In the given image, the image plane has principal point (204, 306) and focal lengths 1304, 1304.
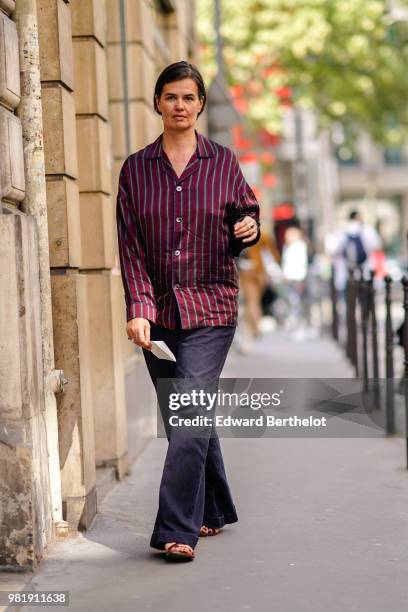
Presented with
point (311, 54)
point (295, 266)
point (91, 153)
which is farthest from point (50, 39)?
point (311, 54)

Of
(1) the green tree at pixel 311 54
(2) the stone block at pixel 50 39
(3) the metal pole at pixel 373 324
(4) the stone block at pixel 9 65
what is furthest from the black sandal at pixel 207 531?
(1) the green tree at pixel 311 54

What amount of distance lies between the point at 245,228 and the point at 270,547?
4.56ft

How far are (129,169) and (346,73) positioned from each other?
20.8m

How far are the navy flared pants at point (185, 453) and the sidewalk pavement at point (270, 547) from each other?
0.15m

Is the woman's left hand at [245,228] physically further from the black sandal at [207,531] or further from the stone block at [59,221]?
the black sandal at [207,531]

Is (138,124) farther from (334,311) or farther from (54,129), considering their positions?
(334,311)

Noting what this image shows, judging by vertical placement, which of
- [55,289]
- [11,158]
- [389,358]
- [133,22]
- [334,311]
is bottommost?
[334,311]

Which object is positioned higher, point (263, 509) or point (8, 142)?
point (8, 142)

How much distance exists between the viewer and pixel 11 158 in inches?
207

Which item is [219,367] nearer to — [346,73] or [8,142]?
[8,142]

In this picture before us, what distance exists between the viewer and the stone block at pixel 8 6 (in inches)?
210

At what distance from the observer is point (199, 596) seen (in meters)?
4.79

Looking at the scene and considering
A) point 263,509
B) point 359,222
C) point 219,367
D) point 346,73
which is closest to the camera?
point 219,367

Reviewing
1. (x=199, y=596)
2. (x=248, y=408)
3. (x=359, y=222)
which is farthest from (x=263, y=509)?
(x=359, y=222)
